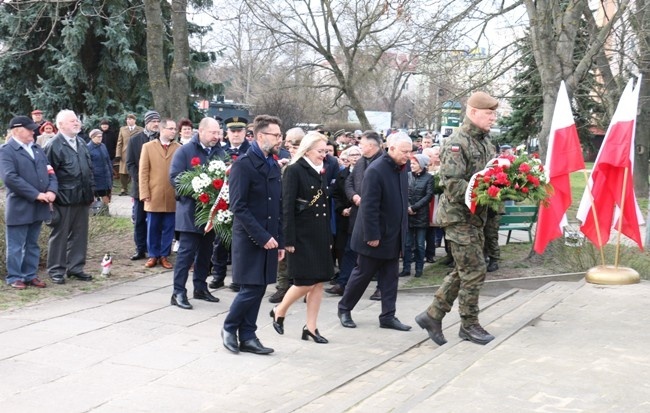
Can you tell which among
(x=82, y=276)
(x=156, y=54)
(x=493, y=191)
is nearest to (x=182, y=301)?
(x=82, y=276)

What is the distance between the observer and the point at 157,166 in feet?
36.2

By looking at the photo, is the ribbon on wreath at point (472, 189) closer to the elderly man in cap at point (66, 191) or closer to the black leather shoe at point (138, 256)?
the elderly man in cap at point (66, 191)

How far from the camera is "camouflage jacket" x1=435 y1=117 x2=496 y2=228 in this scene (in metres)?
7.33

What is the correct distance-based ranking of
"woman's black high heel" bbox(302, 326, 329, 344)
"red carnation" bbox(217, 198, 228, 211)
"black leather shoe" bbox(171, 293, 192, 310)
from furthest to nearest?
1. "black leather shoe" bbox(171, 293, 192, 310)
2. "red carnation" bbox(217, 198, 228, 211)
3. "woman's black high heel" bbox(302, 326, 329, 344)

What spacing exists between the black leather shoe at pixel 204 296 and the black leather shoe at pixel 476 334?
10.0 ft

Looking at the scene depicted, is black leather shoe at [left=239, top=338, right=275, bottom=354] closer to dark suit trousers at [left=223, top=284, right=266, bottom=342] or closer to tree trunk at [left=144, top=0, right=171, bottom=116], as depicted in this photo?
dark suit trousers at [left=223, top=284, right=266, bottom=342]

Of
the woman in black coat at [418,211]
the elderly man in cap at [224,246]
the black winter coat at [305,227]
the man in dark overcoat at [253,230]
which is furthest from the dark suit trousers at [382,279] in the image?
the woman in black coat at [418,211]

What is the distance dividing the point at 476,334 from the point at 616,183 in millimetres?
3694

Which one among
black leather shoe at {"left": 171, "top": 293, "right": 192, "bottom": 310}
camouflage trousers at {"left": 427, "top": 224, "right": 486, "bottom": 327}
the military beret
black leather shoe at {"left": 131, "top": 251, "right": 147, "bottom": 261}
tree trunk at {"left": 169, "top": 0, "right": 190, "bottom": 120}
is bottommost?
black leather shoe at {"left": 171, "top": 293, "right": 192, "bottom": 310}

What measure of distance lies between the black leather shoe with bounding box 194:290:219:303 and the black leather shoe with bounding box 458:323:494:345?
3.06m

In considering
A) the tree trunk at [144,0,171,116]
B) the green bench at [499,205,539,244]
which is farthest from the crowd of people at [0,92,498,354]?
the tree trunk at [144,0,171,116]

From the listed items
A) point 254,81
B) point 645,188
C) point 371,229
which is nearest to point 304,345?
point 371,229

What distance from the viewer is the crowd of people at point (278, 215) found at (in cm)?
722

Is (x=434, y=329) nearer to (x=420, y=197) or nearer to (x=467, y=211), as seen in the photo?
(x=467, y=211)
